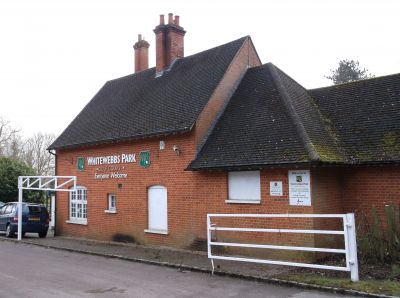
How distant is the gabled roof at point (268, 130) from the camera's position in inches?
477

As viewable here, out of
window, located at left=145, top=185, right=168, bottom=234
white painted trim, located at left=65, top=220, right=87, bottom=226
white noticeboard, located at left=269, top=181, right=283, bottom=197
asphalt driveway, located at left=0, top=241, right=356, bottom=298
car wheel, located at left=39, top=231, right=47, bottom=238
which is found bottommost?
asphalt driveway, located at left=0, top=241, right=356, bottom=298

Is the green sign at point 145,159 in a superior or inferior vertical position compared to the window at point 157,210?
superior

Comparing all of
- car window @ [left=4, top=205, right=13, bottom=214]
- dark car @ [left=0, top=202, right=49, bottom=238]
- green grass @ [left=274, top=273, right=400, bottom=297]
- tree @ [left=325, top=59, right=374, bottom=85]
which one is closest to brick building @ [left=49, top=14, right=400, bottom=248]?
dark car @ [left=0, top=202, right=49, bottom=238]

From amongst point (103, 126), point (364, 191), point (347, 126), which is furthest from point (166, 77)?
point (364, 191)

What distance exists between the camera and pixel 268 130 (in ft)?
43.6

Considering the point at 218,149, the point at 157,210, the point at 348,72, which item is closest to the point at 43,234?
the point at 157,210

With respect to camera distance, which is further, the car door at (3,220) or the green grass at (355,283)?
the car door at (3,220)

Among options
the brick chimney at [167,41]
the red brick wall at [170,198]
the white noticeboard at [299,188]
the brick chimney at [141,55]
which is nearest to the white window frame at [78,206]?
the red brick wall at [170,198]

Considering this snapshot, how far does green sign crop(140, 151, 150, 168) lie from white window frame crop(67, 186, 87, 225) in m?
4.24

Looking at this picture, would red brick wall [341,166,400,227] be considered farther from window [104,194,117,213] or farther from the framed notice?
the framed notice

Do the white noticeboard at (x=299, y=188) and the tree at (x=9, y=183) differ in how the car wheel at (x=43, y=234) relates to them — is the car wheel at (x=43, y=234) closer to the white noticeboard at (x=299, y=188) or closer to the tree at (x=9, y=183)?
the tree at (x=9, y=183)

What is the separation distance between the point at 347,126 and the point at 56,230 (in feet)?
46.3

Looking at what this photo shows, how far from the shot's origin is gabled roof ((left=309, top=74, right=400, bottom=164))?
12250mm

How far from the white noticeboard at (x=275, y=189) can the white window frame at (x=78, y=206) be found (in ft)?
32.2
